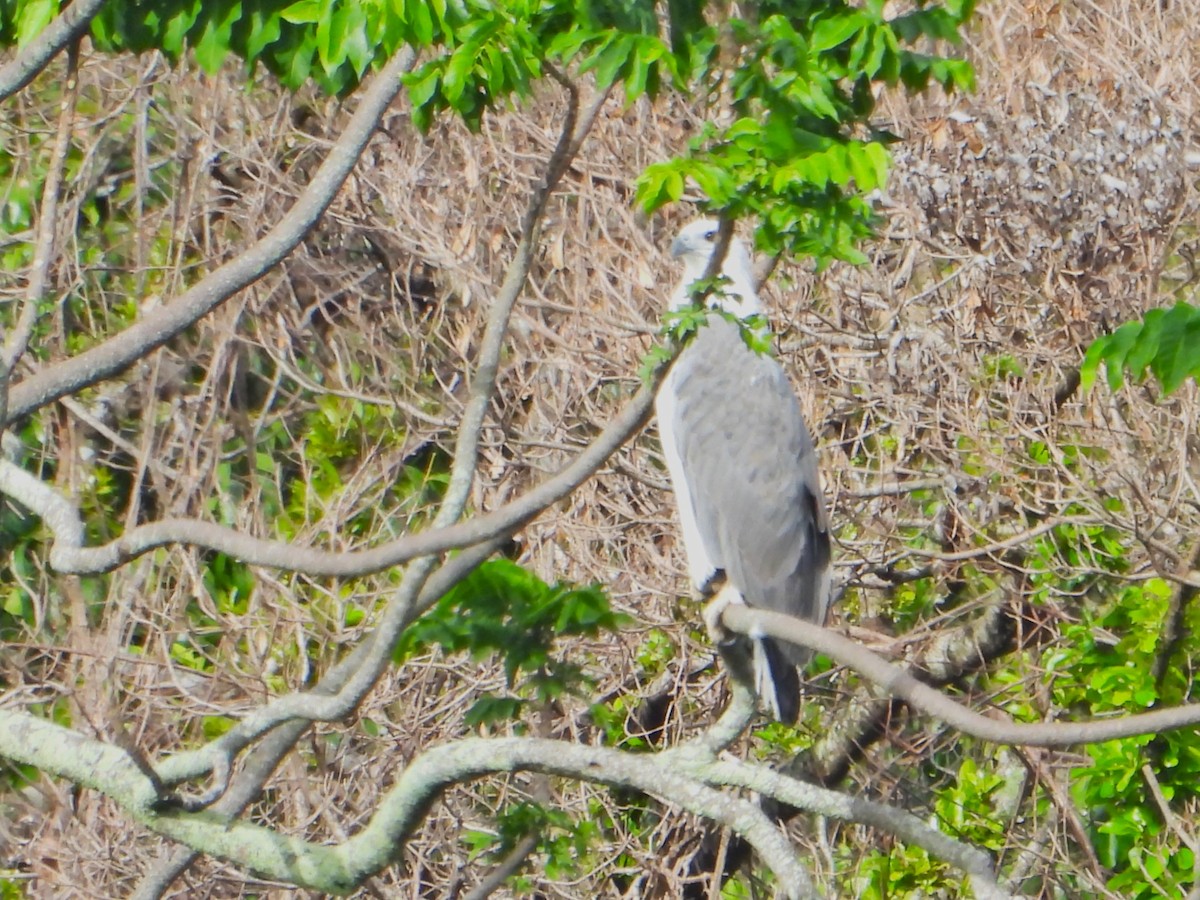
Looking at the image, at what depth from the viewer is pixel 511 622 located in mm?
2902

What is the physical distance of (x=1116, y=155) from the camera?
15.9 feet

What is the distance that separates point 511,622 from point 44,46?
5.12 feet

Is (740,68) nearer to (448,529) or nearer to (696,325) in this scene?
(696,325)

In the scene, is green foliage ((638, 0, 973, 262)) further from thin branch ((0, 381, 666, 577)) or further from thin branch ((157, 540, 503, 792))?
thin branch ((157, 540, 503, 792))

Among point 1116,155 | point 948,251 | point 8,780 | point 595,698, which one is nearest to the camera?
point 1116,155

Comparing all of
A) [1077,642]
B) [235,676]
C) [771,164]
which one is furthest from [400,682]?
[771,164]

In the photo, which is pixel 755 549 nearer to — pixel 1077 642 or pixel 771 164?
pixel 1077 642

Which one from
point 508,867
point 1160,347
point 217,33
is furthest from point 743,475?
point 1160,347

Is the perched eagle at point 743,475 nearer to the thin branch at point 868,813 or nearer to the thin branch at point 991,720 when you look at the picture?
the thin branch at point 868,813

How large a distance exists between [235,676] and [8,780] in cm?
163

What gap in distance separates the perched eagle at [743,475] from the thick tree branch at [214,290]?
1.76 metres

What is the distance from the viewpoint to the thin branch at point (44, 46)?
313cm

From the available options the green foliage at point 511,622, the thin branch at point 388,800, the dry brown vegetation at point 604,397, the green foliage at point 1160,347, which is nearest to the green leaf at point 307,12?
the green foliage at point 511,622

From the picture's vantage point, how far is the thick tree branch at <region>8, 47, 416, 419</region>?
126 inches
